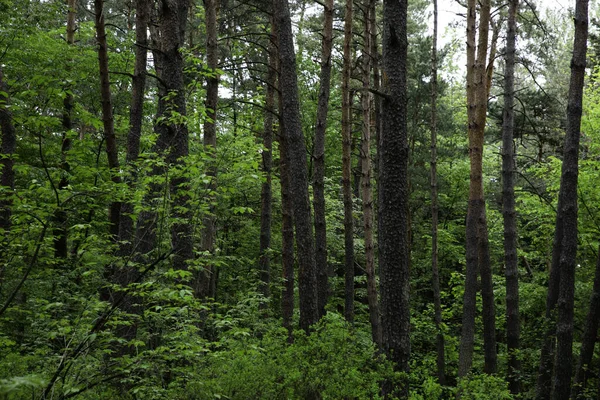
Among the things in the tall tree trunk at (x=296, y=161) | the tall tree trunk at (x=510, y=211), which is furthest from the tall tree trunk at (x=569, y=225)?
the tall tree trunk at (x=296, y=161)

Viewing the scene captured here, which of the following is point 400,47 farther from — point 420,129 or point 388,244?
point 420,129

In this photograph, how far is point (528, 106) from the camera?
822 inches

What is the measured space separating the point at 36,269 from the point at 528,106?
62.6ft

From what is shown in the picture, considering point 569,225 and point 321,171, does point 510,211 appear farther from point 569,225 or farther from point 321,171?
point 321,171

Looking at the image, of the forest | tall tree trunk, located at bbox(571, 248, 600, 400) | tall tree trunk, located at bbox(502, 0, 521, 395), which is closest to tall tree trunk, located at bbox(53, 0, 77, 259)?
the forest

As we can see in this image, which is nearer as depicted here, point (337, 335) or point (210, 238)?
point (337, 335)

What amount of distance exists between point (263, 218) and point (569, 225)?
9095mm

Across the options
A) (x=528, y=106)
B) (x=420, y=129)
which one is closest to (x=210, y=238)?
(x=420, y=129)

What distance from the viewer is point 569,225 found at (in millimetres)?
8875

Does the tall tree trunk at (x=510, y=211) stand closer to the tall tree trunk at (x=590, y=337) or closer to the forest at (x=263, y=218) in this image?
the forest at (x=263, y=218)

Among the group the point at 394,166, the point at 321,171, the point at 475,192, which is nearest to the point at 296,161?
the point at 321,171

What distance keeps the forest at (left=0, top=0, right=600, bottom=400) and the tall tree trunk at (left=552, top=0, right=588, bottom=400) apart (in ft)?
0.12

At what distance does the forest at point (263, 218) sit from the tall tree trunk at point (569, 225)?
0.04 metres

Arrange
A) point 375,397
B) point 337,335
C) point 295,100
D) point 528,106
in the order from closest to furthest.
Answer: point 375,397
point 337,335
point 295,100
point 528,106
